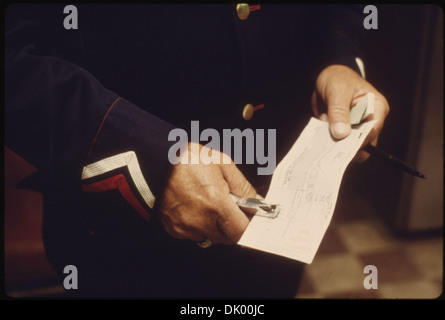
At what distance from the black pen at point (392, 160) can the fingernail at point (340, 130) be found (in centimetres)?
4

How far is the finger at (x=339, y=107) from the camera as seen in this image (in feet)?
2.14

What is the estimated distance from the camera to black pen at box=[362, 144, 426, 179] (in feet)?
1.93

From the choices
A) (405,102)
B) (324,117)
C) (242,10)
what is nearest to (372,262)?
(405,102)

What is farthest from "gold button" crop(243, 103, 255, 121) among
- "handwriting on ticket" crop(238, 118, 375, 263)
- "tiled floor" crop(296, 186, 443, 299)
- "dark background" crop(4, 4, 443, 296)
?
"tiled floor" crop(296, 186, 443, 299)

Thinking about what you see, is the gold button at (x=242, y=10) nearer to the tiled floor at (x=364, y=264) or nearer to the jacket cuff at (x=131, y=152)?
the jacket cuff at (x=131, y=152)

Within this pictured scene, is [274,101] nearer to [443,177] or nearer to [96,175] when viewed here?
[96,175]

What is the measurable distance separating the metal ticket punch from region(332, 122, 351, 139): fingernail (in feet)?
0.58

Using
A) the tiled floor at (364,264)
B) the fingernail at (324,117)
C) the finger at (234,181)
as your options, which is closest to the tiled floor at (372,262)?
the tiled floor at (364,264)

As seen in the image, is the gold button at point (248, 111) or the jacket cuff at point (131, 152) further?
the gold button at point (248, 111)

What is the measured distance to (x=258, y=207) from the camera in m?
0.55

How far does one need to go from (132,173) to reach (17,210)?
615 millimetres

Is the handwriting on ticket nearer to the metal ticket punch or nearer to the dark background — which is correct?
the metal ticket punch

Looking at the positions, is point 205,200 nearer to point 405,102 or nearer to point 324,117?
point 324,117

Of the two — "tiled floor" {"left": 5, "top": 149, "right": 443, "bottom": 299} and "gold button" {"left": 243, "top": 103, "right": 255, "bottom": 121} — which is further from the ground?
"gold button" {"left": 243, "top": 103, "right": 255, "bottom": 121}
